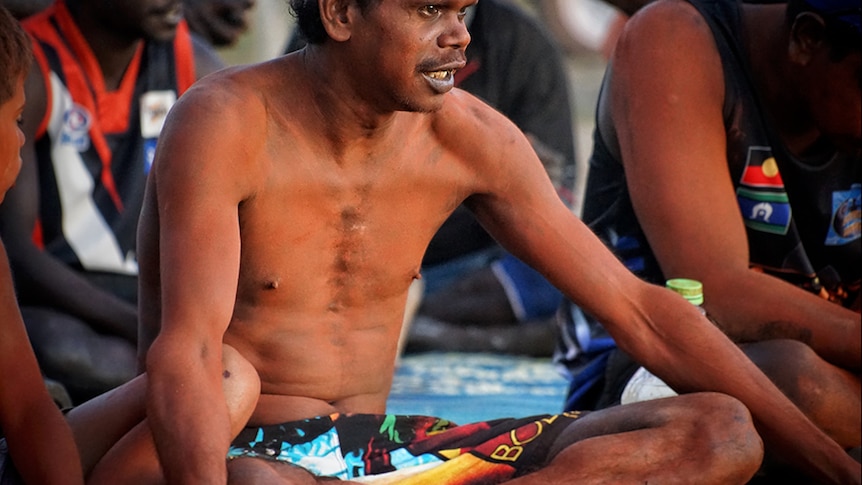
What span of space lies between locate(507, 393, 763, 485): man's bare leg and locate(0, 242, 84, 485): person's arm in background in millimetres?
812

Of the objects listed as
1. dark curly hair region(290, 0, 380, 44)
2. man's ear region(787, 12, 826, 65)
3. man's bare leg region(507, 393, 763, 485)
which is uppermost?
dark curly hair region(290, 0, 380, 44)

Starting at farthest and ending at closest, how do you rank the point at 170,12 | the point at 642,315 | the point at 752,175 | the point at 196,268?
the point at 170,12 < the point at 752,175 < the point at 642,315 < the point at 196,268

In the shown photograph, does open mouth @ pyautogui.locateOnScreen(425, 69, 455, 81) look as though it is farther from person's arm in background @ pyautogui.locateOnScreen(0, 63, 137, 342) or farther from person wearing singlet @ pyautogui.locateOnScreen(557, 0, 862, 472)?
person's arm in background @ pyautogui.locateOnScreen(0, 63, 137, 342)

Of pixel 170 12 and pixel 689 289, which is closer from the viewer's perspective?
Answer: pixel 689 289

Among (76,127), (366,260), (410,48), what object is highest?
(410,48)

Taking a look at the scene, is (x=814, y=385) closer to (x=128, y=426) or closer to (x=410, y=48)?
(x=410, y=48)

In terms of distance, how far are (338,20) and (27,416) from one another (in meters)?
0.93

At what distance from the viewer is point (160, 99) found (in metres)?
4.30

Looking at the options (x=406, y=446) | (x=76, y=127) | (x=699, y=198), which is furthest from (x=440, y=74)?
(x=76, y=127)

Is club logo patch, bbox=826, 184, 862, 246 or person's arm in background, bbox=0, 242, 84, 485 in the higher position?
person's arm in background, bbox=0, 242, 84, 485

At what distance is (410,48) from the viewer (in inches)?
99.9

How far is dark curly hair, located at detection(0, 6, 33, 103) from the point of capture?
2590mm

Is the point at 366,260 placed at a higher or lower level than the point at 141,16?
higher

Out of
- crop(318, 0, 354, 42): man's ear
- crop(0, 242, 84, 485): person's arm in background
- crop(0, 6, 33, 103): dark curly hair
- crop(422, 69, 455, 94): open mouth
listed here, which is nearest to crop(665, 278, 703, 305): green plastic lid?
crop(422, 69, 455, 94): open mouth
